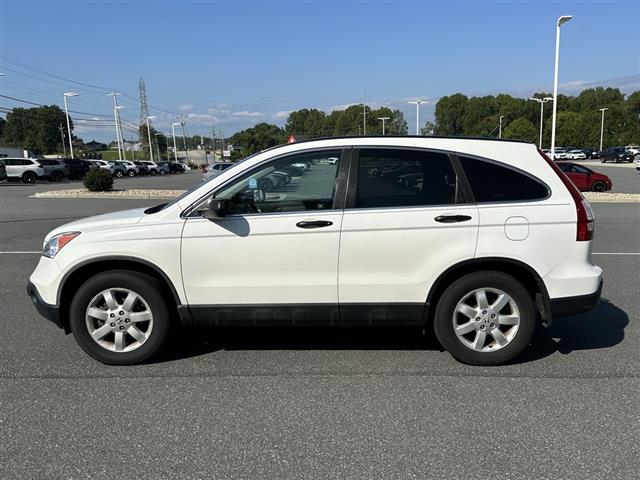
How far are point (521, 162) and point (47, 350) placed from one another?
14.0 feet

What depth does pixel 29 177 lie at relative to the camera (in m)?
37.6

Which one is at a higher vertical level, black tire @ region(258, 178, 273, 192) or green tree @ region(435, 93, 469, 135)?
green tree @ region(435, 93, 469, 135)

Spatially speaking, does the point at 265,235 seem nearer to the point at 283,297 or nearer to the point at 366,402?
the point at 283,297

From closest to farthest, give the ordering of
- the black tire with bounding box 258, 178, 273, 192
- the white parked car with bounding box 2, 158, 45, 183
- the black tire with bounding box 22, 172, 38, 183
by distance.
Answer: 1. the black tire with bounding box 258, 178, 273, 192
2. the white parked car with bounding box 2, 158, 45, 183
3. the black tire with bounding box 22, 172, 38, 183

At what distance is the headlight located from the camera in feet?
13.0

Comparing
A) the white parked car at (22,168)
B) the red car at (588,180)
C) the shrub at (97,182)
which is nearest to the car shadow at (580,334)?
the red car at (588,180)

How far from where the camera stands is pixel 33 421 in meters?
3.22

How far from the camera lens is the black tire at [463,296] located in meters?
3.86

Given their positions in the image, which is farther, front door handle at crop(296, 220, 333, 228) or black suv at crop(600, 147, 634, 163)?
black suv at crop(600, 147, 634, 163)

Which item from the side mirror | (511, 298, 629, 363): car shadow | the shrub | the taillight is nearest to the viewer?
the side mirror

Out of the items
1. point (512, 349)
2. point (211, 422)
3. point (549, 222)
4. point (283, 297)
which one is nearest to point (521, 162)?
point (549, 222)

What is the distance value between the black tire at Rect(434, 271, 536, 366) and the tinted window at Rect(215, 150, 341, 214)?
1171 millimetres

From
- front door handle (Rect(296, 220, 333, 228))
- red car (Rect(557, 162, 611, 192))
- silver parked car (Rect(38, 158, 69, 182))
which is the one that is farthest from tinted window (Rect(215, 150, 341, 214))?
silver parked car (Rect(38, 158, 69, 182))

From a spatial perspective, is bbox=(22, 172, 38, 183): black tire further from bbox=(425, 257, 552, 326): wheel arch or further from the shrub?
bbox=(425, 257, 552, 326): wheel arch
